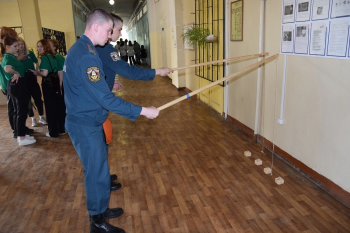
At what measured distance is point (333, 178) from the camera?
247cm

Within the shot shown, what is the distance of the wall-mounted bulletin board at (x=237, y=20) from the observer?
3989 millimetres

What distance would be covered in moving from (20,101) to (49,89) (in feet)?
1.42

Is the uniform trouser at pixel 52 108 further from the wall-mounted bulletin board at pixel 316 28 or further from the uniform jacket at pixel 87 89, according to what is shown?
the wall-mounted bulletin board at pixel 316 28

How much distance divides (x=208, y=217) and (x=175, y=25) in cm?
618

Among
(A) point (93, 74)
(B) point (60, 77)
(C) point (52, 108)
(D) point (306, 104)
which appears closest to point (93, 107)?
(A) point (93, 74)

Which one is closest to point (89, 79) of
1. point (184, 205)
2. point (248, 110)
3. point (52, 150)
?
point (184, 205)

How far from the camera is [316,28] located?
2512mm

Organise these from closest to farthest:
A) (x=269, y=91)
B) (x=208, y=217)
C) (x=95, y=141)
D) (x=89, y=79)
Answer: (x=89, y=79)
(x=95, y=141)
(x=208, y=217)
(x=269, y=91)

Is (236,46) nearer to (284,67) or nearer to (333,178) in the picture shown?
(284,67)

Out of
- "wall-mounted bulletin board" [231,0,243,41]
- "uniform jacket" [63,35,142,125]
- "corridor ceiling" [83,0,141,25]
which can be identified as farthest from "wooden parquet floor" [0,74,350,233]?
"corridor ceiling" [83,0,141,25]

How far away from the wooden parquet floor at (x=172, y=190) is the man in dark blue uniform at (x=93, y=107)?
1.28 feet

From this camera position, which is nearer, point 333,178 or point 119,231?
point 119,231

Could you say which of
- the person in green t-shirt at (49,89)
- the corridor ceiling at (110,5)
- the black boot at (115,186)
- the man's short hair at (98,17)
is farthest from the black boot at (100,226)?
the corridor ceiling at (110,5)

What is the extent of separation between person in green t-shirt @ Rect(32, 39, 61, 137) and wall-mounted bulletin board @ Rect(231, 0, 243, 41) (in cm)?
275
